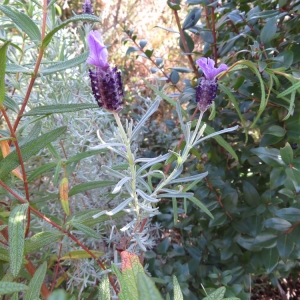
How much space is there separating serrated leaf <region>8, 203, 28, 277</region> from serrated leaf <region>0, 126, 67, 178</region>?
8 centimetres

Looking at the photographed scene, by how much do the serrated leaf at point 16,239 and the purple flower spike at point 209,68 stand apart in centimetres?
33

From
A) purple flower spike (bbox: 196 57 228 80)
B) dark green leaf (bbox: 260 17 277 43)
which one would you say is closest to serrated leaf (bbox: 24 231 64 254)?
purple flower spike (bbox: 196 57 228 80)

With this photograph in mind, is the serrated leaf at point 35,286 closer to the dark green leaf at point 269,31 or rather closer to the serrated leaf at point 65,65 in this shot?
the serrated leaf at point 65,65

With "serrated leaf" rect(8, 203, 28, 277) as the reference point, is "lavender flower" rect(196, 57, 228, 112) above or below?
above

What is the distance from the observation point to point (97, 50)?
391 millimetres

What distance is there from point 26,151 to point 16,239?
16 cm

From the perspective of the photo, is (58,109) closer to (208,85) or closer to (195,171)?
(208,85)

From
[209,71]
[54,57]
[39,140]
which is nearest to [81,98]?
[54,57]

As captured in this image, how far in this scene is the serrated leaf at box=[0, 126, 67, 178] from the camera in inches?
19.5

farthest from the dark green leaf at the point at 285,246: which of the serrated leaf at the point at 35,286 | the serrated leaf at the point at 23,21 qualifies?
the serrated leaf at the point at 23,21

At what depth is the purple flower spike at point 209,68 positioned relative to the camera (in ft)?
1.53

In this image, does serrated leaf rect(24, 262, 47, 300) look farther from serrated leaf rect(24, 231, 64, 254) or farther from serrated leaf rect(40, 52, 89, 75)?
serrated leaf rect(40, 52, 89, 75)

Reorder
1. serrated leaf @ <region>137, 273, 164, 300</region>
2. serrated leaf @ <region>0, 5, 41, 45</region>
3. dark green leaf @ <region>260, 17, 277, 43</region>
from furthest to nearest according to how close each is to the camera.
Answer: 1. dark green leaf @ <region>260, 17, 277, 43</region>
2. serrated leaf @ <region>0, 5, 41, 45</region>
3. serrated leaf @ <region>137, 273, 164, 300</region>

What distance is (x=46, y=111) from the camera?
50cm
